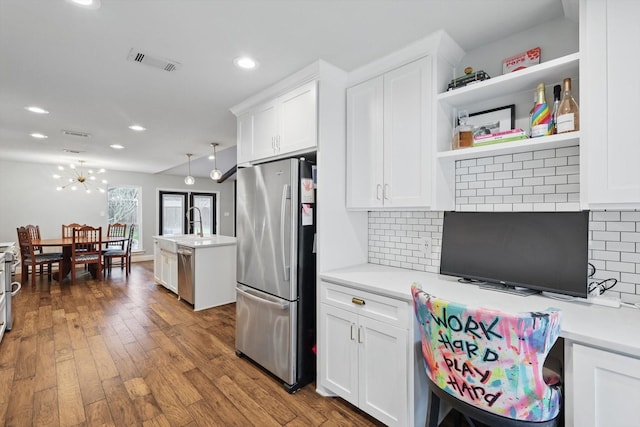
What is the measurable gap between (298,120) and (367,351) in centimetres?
166

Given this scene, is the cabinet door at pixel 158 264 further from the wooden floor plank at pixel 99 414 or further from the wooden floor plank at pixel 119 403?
the wooden floor plank at pixel 99 414

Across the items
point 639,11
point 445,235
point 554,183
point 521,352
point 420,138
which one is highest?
point 639,11

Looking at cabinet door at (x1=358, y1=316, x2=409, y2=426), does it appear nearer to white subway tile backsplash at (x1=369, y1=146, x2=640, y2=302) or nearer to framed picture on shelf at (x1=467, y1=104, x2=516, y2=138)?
white subway tile backsplash at (x1=369, y1=146, x2=640, y2=302)

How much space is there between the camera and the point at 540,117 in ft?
5.11

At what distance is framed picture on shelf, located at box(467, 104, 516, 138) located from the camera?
1.78 metres

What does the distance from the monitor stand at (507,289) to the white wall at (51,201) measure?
27.5 feet

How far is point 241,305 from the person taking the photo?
267cm

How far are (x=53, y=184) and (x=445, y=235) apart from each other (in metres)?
8.39

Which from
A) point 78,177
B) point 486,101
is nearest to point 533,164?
point 486,101

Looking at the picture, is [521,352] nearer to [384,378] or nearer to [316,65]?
[384,378]

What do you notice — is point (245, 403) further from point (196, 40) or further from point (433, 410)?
point (196, 40)

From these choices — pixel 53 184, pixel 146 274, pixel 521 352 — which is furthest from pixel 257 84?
pixel 53 184

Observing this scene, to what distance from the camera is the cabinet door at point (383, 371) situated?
1.64 m

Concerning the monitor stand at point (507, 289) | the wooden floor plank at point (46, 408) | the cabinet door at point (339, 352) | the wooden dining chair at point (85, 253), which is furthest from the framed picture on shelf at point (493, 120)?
the wooden dining chair at point (85, 253)
